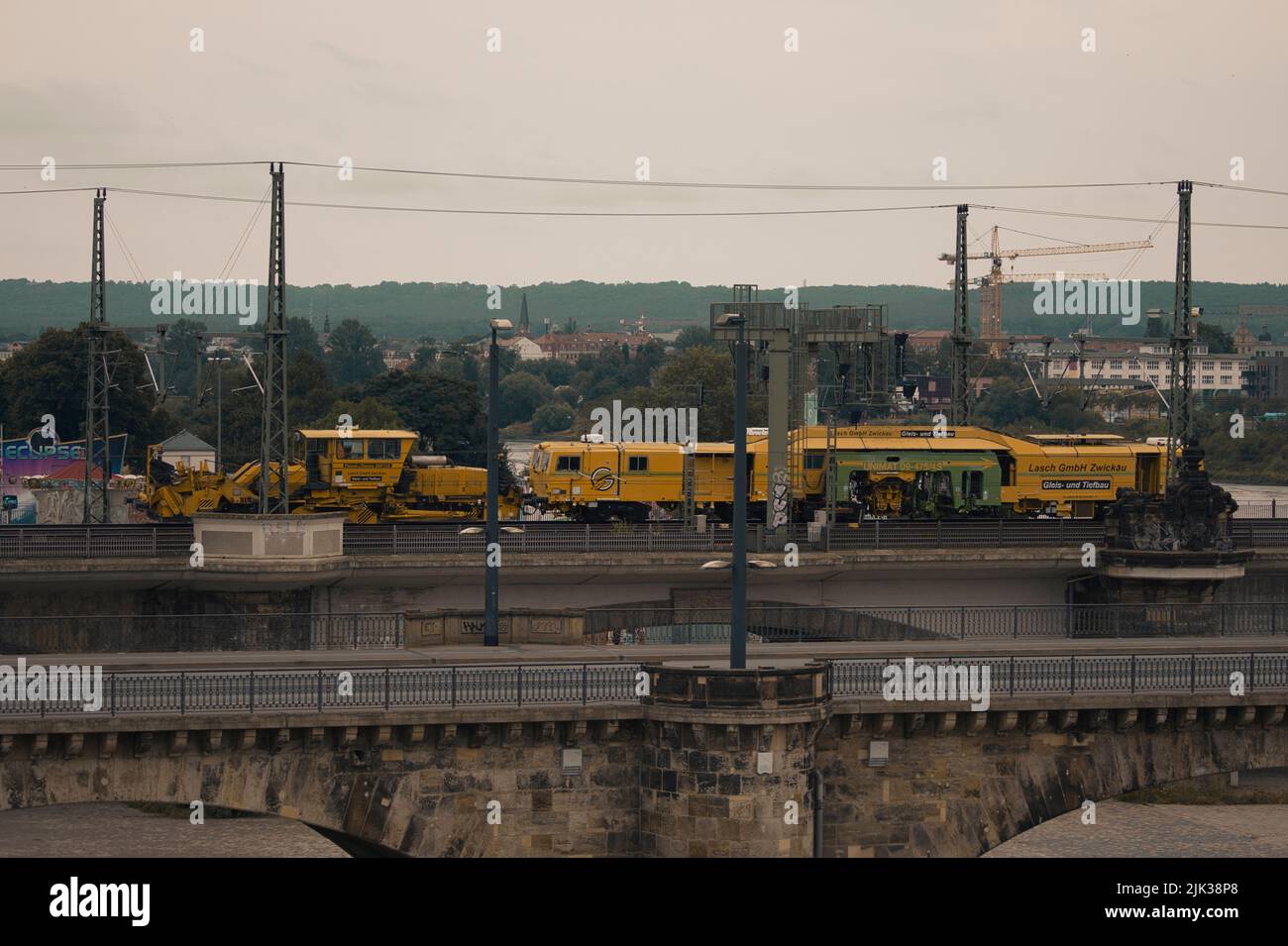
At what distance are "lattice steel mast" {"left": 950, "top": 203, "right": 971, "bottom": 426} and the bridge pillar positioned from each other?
3683 cm

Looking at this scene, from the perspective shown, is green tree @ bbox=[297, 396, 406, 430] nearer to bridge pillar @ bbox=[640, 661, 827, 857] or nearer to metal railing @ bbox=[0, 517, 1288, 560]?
metal railing @ bbox=[0, 517, 1288, 560]

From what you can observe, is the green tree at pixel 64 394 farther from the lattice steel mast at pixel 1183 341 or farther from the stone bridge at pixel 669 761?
the stone bridge at pixel 669 761

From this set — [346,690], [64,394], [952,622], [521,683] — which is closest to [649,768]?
[521,683]

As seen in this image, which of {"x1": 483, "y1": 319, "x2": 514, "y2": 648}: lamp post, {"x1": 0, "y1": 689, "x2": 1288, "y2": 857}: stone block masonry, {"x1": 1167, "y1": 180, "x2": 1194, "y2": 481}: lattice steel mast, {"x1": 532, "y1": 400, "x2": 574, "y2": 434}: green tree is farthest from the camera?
{"x1": 532, "y1": 400, "x2": 574, "y2": 434}: green tree

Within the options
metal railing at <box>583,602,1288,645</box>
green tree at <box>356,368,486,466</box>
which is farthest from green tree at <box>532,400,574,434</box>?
metal railing at <box>583,602,1288,645</box>

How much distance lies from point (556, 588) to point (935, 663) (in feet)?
73.7

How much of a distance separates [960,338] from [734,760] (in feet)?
124

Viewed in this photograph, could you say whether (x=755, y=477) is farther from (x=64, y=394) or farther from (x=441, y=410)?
(x=64, y=394)

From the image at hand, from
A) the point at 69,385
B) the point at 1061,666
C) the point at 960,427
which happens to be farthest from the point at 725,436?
the point at 1061,666

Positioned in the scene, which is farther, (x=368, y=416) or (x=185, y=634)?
(x=368, y=416)

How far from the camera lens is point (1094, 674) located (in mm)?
36438

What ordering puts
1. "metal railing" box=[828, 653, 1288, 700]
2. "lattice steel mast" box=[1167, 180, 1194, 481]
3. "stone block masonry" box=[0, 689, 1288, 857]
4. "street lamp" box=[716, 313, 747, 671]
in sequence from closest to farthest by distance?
1. "stone block masonry" box=[0, 689, 1288, 857]
2. "street lamp" box=[716, 313, 747, 671]
3. "metal railing" box=[828, 653, 1288, 700]
4. "lattice steel mast" box=[1167, 180, 1194, 481]

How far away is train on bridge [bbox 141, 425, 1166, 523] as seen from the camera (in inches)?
2635

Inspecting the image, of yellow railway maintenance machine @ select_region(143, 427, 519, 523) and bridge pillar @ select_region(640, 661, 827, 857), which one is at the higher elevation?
yellow railway maintenance machine @ select_region(143, 427, 519, 523)
